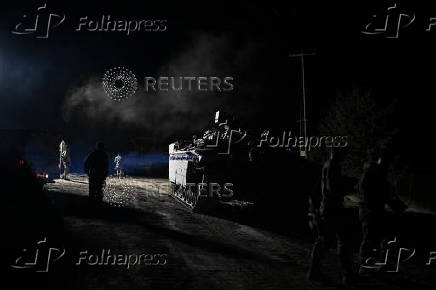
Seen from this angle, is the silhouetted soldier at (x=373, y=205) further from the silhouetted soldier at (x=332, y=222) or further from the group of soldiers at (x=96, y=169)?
the group of soldiers at (x=96, y=169)

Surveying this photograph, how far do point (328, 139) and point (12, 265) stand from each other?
2002 centimetres

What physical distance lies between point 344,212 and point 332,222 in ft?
0.88

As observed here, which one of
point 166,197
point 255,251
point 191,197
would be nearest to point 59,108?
point 166,197

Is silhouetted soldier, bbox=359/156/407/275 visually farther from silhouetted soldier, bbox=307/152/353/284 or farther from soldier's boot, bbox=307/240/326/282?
soldier's boot, bbox=307/240/326/282

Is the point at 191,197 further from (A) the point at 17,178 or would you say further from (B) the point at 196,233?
(A) the point at 17,178

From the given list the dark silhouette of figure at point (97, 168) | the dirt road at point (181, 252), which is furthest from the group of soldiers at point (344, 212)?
the dark silhouette of figure at point (97, 168)

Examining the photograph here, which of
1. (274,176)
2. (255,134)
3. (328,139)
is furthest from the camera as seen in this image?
(328,139)

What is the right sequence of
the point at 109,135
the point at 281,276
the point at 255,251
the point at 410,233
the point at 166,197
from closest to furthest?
the point at 281,276 < the point at 255,251 < the point at 410,233 < the point at 166,197 < the point at 109,135

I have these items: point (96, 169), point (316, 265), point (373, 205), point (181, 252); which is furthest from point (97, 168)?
point (373, 205)

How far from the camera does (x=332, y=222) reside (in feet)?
17.4

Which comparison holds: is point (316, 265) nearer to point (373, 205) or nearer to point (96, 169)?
point (373, 205)

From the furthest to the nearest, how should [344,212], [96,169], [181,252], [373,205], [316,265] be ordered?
[96,169] → [181,252] → [373,205] → [344,212] → [316,265]

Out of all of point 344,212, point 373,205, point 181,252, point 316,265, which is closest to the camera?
point 316,265

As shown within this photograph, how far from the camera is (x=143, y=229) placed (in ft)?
28.2
